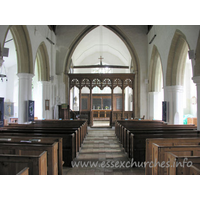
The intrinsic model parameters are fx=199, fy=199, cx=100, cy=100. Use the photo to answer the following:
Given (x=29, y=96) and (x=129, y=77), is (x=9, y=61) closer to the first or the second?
(x=29, y=96)

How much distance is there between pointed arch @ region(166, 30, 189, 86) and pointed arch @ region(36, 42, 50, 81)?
5891 mm

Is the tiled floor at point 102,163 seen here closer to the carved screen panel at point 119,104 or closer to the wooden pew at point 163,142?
the wooden pew at point 163,142

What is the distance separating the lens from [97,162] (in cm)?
448

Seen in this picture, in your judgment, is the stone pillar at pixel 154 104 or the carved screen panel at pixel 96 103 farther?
the carved screen panel at pixel 96 103

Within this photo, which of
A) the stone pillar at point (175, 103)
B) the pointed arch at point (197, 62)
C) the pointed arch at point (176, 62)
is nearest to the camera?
the pointed arch at point (197, 62)

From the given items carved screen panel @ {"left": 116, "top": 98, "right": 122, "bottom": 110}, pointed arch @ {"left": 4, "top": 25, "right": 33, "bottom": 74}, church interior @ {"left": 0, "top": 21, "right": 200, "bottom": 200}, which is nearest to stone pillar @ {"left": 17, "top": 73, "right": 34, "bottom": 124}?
church interior @ {"left": 0, "top": 21, "right": 200, "bottom": 200}

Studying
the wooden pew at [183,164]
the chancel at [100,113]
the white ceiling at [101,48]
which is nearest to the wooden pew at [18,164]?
the chancel at [100,113]

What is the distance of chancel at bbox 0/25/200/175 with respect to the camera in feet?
11.7

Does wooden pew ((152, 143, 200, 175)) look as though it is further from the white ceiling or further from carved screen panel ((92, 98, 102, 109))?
carved screen panel ((92, 98, 102, 109))

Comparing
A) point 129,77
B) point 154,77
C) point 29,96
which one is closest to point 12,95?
point 29,96

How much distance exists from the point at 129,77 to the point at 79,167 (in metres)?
8.98

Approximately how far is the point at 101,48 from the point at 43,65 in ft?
31.1

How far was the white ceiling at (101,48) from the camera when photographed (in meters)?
14.8

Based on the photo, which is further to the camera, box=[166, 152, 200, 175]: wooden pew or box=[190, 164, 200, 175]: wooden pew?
box=[166, 152, 200, 175]: wooden pew
